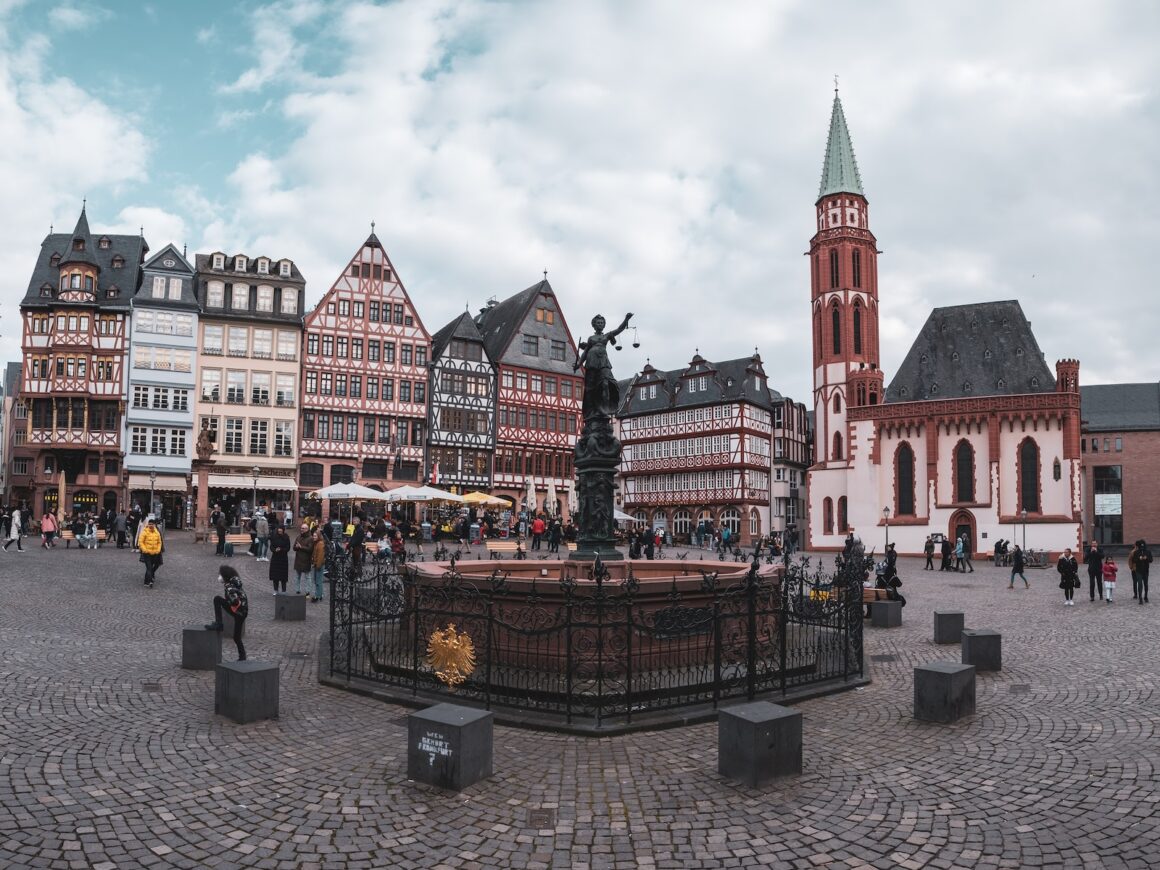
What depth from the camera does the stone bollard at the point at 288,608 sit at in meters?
16.4

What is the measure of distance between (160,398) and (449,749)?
48283 mm

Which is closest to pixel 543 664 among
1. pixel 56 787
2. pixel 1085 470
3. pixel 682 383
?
pixel 56 787

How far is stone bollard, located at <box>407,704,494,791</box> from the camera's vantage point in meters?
6.96

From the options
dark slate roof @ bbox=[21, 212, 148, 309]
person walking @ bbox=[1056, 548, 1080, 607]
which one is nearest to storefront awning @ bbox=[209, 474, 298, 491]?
dark slate roof @ bbox=[21, 212, 148, 309]

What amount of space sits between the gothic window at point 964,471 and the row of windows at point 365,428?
3307 cm

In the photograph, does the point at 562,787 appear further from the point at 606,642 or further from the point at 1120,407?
the point at 1120,407

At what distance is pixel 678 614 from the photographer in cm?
977

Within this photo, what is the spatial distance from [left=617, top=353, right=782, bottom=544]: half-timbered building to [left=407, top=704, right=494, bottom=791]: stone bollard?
55157mm

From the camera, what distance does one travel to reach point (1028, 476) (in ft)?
165

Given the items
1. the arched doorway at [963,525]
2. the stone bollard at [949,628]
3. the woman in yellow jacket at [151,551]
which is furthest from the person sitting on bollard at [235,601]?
the arched doorway at [963,525]

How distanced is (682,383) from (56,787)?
65.0m

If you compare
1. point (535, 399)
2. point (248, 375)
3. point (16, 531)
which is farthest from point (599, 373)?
point (535, 399)

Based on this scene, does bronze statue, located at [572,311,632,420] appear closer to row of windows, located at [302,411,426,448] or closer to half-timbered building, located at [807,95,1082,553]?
row of windows, located at [302,411,426,448]

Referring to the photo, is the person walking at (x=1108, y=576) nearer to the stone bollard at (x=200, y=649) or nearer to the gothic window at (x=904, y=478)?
the stone bollard at (x=200, y=649)
